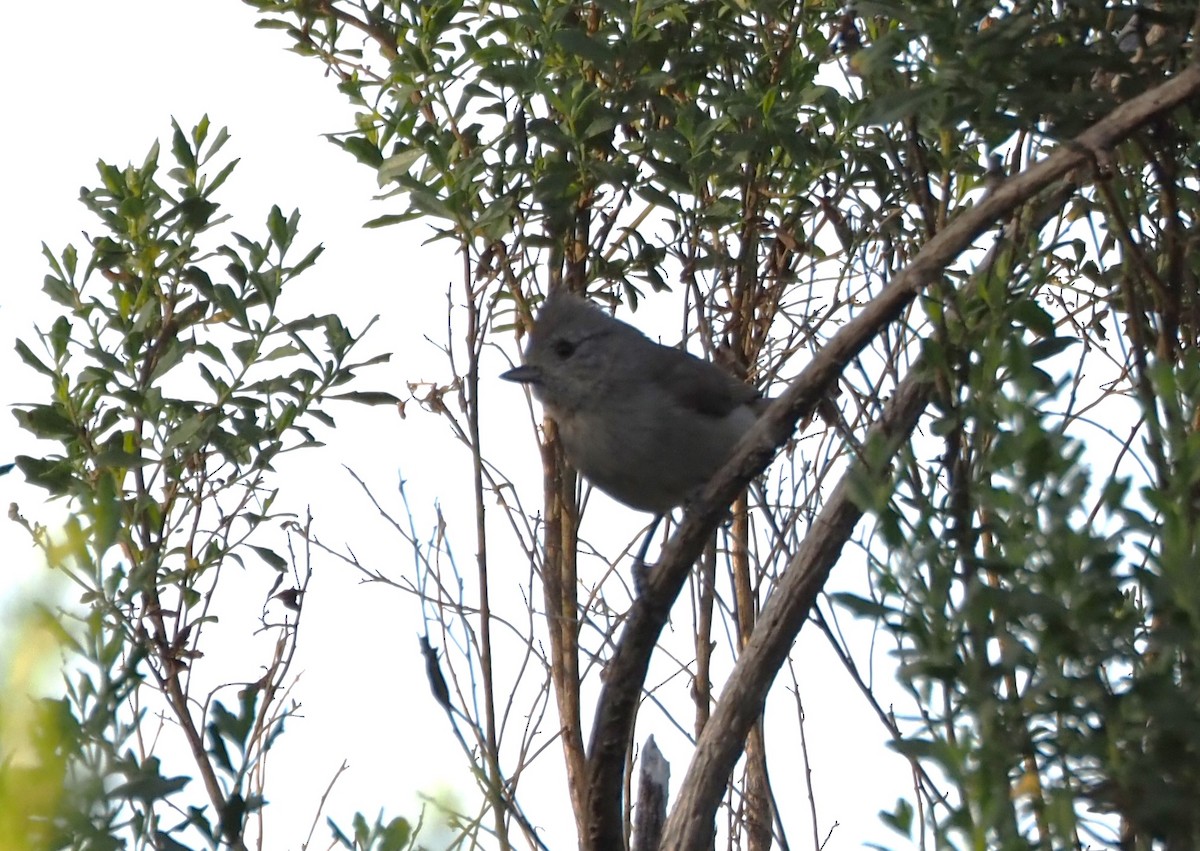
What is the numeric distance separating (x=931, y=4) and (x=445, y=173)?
1387 mm

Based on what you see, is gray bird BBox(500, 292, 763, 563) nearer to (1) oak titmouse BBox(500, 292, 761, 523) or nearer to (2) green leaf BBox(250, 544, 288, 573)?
(1) oak titmouse BBox(500, 292, 761, 523)

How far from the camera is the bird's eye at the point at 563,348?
375 centimetres

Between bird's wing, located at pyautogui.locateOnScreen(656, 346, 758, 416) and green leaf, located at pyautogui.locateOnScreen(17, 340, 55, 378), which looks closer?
green leaf, located at pyautogui.locateOnScreen(17, 340, 55, 378)

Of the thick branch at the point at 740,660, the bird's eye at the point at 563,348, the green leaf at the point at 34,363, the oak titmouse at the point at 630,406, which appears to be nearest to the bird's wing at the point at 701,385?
the oak titmouse at the point at 630,406

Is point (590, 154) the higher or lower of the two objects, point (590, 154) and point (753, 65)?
the lower

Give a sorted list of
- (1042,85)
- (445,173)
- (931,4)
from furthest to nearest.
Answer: (445,173), (1042,85), (931,4)

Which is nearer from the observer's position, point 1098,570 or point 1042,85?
point 1098,570

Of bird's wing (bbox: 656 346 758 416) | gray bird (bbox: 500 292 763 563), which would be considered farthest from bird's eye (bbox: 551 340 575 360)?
bird's wing (bbox: 656 346 758 416)

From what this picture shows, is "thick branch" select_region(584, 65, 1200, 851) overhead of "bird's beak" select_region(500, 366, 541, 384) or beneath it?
beneath

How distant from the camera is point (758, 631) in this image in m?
2.62

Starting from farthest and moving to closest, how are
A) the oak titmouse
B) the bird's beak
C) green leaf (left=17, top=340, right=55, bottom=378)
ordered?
the bird's beak → the oak titmouse → green leaf (left=17, top=340, right=55, bottom=378)

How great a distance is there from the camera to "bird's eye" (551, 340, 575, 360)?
12.3ft

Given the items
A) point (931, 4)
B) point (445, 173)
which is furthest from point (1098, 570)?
point (445, 173)

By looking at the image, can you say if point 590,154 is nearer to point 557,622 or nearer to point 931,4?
point 557,622
